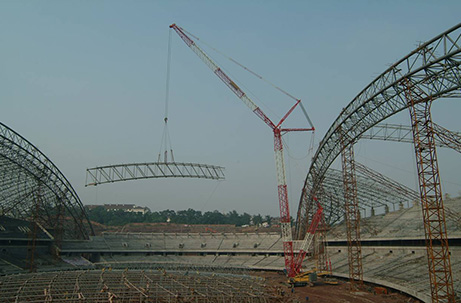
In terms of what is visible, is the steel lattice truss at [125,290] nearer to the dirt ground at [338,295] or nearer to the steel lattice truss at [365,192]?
the dirt ground at [338,295]

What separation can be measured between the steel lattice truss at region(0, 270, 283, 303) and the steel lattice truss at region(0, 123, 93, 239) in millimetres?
21141

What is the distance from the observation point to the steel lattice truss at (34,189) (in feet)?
159

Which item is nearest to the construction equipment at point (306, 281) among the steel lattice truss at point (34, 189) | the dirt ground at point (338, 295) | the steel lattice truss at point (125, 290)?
the dirt ground at point (338, 295)

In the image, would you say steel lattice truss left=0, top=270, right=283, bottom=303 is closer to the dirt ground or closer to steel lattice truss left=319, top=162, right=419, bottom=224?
the dirt ground

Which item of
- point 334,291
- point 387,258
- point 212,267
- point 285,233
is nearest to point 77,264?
point 212,267

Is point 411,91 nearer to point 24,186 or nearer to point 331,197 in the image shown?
point 331,197

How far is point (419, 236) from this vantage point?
48188mm

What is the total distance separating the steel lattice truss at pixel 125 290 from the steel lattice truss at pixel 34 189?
69.4ft

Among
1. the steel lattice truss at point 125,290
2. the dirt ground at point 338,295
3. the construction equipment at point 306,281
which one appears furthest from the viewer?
the construction equipment at point 306,281

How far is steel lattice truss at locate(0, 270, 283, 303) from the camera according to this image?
25.6 metres

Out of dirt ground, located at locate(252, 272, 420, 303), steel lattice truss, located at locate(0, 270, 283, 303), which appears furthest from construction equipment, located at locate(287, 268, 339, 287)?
steel lattice truss, located at locate(0, 270, 283, 303)

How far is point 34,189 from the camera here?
63.5 metres

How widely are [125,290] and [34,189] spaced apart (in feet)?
146

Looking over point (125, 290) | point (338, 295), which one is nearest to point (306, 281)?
point (338, 295)
